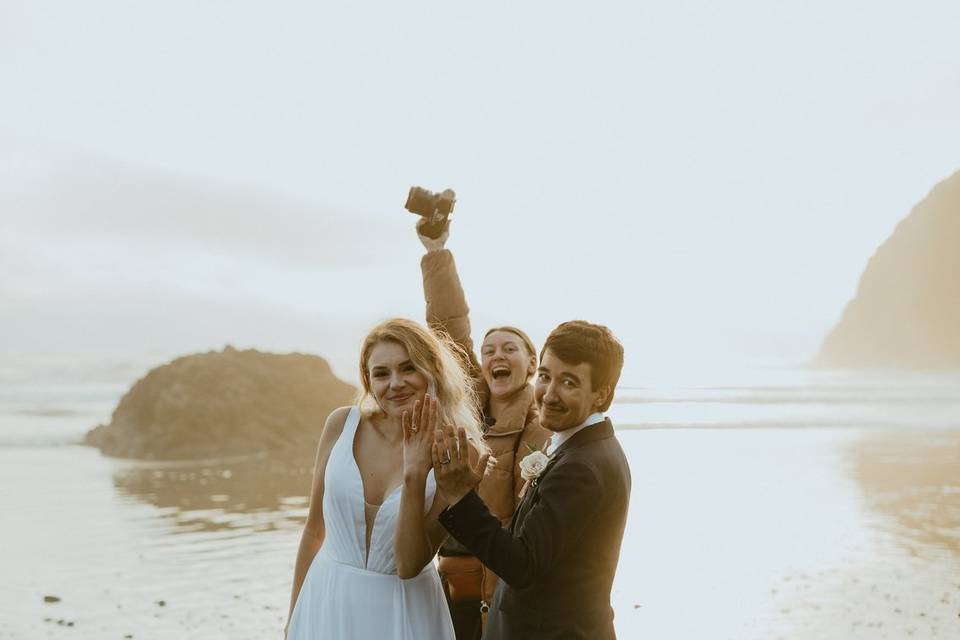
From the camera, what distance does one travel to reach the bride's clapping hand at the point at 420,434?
2.61 m

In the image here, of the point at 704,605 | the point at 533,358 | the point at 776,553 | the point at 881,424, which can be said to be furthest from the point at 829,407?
the point at 533,358

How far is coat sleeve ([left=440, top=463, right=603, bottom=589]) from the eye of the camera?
2.46m

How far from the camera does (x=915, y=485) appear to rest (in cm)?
1409

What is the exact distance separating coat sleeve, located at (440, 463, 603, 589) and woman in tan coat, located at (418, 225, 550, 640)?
1330 millimetres

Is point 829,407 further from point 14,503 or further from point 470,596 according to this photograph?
point 470,596

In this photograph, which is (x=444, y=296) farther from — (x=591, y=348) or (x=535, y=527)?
(x=535, y=527)

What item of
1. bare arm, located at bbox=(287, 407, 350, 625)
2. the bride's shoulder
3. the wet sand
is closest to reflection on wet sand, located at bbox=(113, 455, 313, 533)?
the wet sand

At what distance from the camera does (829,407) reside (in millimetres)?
32906

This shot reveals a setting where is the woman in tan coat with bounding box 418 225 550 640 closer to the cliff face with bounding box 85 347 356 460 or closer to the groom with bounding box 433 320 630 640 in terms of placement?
the groom with bounding box 433 320 630 640

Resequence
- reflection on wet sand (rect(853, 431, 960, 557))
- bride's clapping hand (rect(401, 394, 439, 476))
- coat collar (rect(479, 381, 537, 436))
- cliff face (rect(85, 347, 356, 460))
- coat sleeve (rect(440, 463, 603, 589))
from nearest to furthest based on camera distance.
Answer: coat sleeve (rect(440, 463, 603, 589)) → bride's clapping hand (rect(401, 394, 439, 476)) → coat collar (rect(479, 381, 537, 436)) → reflection on wet sand (rect(853, 431, 960, 557)) → cliff face (rect(85, 347, 356, 460))

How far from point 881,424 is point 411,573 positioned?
2538cm

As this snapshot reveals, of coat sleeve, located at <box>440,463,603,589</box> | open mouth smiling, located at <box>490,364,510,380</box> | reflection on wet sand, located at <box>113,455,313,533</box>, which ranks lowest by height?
reflection on wet sand, located at <box>113,455,313,533</box>

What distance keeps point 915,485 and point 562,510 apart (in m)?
13.6

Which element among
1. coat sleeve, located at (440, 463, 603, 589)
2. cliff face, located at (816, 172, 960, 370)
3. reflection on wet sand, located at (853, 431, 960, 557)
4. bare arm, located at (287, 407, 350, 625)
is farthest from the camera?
cliff face, located at (816, 172, 960, 370)
